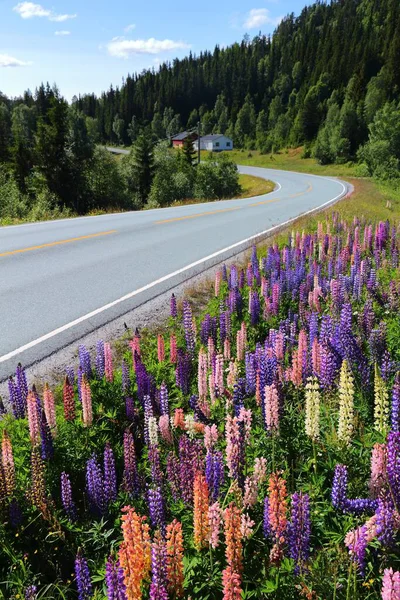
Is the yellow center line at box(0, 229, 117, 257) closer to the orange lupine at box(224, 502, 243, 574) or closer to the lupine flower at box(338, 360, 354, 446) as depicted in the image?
the lupine flower at box(338, 360, 354, 446)

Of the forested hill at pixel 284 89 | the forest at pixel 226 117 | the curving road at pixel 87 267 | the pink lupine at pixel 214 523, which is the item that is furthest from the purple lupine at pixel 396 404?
the forested hill at pixel 284 89

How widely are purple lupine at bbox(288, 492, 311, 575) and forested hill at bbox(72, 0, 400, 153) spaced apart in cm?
9455

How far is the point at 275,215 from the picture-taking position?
22234mm

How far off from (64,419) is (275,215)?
1914 centimetres

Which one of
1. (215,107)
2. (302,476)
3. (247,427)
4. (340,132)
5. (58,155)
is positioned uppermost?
(215,107)

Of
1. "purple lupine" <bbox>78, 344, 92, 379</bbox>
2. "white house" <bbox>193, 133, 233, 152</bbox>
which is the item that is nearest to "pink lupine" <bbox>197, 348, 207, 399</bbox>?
"purple lupine" <bbox>78, 344, 92, 379</bbox>

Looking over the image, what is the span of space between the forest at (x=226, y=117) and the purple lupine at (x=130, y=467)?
914 inches

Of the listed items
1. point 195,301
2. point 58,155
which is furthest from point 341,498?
point 58,155

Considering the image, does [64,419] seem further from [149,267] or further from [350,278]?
[149,267]

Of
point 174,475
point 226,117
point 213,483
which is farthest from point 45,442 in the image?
point 226,117

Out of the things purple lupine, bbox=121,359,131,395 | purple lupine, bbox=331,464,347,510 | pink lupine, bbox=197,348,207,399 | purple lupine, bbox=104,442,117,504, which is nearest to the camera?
purple lupine, bbox=331,464,347,510

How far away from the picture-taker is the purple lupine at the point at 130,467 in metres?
3.15

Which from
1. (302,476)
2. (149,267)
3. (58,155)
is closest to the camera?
(302,476)

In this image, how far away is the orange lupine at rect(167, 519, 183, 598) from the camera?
2107 millimetres
